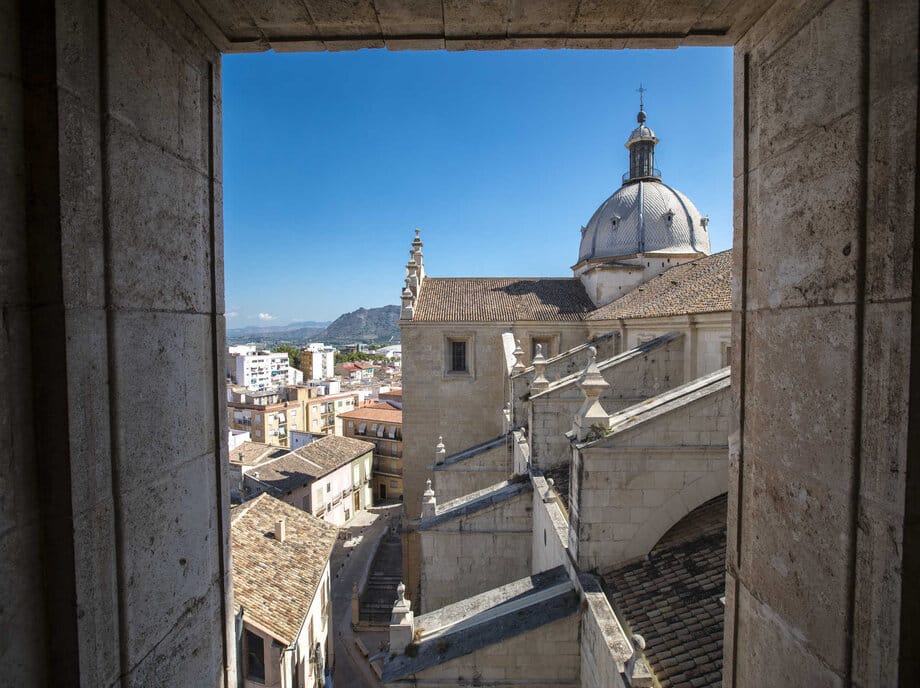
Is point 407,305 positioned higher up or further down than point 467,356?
higher up

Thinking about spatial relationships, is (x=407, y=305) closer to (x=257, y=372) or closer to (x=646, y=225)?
(x=646, y=225)

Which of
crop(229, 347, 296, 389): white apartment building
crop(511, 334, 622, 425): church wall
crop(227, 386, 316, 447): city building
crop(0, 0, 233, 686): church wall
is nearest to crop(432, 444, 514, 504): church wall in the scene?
crop(511, 334, 622, 425): church wall

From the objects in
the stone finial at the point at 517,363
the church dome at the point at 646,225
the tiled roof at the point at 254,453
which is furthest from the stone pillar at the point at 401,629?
the tiled roof at the point at 254,453

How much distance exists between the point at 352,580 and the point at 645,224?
65.8ft

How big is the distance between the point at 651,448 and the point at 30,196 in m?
5.90

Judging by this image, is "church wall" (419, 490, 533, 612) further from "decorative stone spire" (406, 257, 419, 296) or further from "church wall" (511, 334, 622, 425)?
"decorative stone spire" (406, 257, 419, 296)

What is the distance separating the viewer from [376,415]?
33.8 metres

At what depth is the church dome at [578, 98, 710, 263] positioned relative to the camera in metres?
18.9

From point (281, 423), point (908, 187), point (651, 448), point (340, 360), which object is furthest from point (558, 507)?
point (340, 360)

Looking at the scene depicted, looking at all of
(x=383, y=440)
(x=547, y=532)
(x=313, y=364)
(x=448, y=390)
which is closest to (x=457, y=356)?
(x=448, y=390)

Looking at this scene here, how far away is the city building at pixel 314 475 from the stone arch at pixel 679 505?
19.5 m

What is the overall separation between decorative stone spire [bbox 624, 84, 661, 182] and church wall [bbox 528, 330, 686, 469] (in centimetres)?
1601

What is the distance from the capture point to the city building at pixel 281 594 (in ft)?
30.2

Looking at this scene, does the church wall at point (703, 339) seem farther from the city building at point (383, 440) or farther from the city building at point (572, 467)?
the city building at point (383, 440)
